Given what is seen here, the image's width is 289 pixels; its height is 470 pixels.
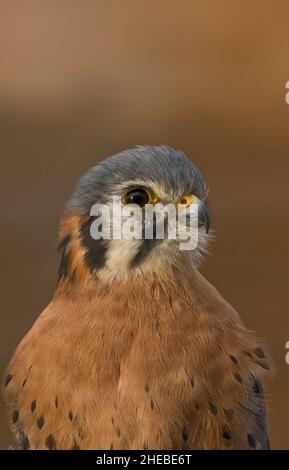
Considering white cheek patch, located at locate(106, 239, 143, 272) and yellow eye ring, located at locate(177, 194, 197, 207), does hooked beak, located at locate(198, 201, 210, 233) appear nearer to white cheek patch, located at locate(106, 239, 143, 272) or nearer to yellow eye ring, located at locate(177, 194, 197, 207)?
yellow eye ring, located at locate(177, 194, 197, 207)

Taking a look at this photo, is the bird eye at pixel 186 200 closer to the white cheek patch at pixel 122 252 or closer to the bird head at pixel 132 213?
the bird head at pixel 132 213

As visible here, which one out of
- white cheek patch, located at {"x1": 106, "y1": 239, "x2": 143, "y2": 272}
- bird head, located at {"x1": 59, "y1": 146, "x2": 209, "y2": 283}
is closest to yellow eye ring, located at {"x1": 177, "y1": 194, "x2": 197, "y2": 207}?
bird head, located at {"x1": 59, "y1": 146, "x2": 209, "y2": 283}

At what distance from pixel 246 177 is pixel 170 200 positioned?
273 cm

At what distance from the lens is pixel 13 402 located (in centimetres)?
213

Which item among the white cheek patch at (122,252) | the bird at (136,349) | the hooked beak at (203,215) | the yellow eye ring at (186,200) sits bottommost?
the bird at (136,349)

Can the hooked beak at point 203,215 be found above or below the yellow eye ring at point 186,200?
below

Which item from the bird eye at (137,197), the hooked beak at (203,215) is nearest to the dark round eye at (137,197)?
the bird eye at (137,197)

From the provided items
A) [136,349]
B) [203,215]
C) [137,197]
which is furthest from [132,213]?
[136,349]

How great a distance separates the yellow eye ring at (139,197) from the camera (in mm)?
2057

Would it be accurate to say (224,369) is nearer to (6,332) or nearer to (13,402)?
(13,402)

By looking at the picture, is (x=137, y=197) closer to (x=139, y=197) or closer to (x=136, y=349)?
(x=139, y=197)

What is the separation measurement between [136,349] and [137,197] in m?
0.29

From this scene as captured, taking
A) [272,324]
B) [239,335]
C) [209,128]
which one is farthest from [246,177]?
[239,335]

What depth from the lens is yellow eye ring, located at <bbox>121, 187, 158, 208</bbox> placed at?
6.75 feet
